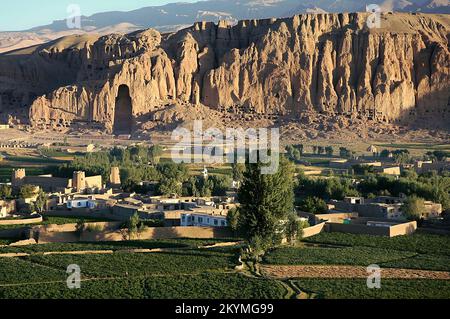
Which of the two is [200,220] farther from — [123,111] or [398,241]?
[123,111]

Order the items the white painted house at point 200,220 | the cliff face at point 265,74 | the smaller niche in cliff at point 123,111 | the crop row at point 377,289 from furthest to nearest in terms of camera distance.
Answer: the smaller niche in cliff at point 123,111 → the cliff face at point 265,74 → the white painted house at point 200,220 → the crop row at point 377,289

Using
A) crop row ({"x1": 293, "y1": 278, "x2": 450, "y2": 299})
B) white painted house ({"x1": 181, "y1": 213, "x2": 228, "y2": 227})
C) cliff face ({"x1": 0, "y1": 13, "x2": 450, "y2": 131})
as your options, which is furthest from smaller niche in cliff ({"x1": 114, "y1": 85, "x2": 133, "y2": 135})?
crop row ({"x1": 293, "y1": 278, "x2": 450, "y2": 299})

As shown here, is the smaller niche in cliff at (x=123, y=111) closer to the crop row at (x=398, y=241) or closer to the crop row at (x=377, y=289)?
the crop row at (x=398, y=241)

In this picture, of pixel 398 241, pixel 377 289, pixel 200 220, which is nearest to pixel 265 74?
pixel 200 220

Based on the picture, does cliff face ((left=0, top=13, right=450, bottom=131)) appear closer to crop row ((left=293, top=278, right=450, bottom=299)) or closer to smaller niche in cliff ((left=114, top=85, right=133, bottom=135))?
smaller niche in cliff ((left=114, top=85, right=133, bottom=135))

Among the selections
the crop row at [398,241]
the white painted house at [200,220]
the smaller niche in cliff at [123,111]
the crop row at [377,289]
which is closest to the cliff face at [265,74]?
the smaller niche in cliff at [123,111]

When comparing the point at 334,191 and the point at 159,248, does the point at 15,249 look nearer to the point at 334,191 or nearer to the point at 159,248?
the point at 159,248

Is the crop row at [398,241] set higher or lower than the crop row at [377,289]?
higher

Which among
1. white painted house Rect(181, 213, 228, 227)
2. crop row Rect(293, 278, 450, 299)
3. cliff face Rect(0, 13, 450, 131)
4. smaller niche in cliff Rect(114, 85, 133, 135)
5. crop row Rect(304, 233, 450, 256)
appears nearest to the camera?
crop row Rect(293, 278, 450, 299)
